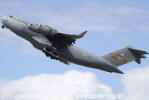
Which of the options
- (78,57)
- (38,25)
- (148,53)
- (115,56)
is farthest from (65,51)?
(148,53)

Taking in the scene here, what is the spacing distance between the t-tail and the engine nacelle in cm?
569

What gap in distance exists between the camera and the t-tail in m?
28.7

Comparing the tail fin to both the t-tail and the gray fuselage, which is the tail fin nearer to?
the t-tail

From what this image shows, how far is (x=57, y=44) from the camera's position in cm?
2689

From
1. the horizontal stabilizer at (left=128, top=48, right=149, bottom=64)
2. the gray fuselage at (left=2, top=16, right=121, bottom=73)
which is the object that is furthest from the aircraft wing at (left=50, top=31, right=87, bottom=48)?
the horizontal stabilizer at (left=128, top=48, right=149, bottom=64)

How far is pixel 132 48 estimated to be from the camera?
29500 mm

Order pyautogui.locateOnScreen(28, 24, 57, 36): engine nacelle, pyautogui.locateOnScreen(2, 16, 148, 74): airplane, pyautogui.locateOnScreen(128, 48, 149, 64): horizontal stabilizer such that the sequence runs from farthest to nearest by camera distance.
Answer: pyautogui.locateOnScreen(128, 48, 149, 64): horizontal stabilizer → pyautogui.locateOnScreen(2, 16, 148, 74): airplane → pyautogui.locateOnScreen(28, 24, 57, 36): engine nacelle

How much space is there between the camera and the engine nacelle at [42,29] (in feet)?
83.6

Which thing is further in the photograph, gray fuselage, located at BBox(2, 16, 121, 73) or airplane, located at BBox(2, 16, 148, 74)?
gray fuselage, located at BBox(2, 16, 121, 73)

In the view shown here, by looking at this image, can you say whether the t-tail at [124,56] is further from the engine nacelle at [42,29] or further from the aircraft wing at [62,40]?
the engine nacelle at [42,29]

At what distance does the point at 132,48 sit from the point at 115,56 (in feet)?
5.63

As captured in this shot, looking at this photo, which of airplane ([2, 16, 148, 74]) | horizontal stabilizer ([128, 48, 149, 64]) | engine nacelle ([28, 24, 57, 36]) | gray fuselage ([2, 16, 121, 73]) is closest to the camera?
engine nacelle ([28, 24, 57, 36])

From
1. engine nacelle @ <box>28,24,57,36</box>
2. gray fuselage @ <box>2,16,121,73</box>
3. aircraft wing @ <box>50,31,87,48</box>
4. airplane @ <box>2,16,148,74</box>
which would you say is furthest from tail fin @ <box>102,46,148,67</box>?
engine nacelle @ <box>28,24,57,36</box>

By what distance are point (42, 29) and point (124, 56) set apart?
8.05m
